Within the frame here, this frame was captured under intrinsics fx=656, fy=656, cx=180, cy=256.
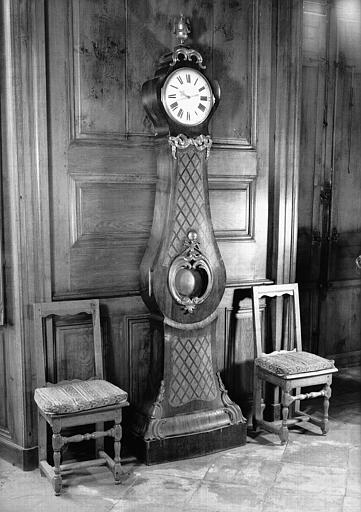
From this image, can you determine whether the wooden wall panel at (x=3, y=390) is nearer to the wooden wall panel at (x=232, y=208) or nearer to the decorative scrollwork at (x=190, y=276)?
the decorative scrollwork at (x=190, y=276)

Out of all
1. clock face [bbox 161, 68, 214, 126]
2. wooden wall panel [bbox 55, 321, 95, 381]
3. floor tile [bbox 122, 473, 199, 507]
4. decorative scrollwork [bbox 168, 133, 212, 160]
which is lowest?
floor tile [bbox 122, 473, 199, 507]

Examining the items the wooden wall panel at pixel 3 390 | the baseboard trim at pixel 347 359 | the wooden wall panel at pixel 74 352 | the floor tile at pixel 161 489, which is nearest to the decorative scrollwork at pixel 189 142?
the wooden wall panel at pixel 74 352

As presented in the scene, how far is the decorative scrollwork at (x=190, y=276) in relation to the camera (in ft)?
11.4

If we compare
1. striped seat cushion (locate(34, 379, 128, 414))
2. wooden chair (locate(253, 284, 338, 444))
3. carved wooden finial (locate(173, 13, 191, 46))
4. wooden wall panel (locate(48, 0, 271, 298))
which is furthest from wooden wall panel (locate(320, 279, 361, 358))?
carved wooden finial (locate(173, 13, 191, 46))

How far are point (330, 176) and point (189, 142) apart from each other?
194 centimetres

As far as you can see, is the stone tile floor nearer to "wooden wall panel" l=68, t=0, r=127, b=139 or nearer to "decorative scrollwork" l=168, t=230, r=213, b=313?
"decorative scrollwork" l=168, t=230, r=213, b=313

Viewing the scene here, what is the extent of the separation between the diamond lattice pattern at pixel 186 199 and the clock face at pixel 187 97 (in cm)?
19

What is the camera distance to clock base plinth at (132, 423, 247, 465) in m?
3.48

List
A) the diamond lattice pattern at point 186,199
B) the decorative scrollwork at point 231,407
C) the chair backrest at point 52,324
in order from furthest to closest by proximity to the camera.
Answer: the decorative scrollwork at point 231,407
the diamond lattice pattern at point 186,199
the chair backrest at point 52,324

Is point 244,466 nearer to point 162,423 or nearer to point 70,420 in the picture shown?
point 162,423

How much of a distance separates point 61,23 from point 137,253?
4.19 ft

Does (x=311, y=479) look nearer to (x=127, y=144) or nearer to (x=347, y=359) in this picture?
(x=127, y=144)

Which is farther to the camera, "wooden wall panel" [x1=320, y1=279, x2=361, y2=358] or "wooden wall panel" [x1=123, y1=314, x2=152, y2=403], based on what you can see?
"wooden wall panel" [x1=320, y1=279, x2=361, y2=358]

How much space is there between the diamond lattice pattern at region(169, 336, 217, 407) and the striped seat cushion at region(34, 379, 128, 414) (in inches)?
16.3
